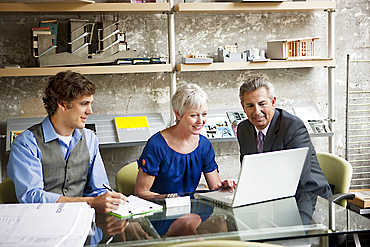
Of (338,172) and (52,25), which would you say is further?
(52,25)

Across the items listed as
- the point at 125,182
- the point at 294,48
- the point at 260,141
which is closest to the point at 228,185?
the point at 260,141

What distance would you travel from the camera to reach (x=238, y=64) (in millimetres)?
3299

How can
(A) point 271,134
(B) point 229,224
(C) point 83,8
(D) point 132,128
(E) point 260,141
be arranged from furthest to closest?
(D) point 132,128 → (C) point 83,8 → (E) point 260,141 → (A) point 271,134 → (B) point 229,224

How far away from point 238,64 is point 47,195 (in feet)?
6.70

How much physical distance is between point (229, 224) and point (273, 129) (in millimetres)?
1014

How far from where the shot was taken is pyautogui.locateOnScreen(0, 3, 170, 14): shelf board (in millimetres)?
2928

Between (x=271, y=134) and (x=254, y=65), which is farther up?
(x=254, y=65)

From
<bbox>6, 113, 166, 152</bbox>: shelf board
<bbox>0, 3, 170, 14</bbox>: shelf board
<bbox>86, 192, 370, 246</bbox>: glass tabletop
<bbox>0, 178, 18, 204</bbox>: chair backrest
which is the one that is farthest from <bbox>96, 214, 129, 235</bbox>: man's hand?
<bbox>0, 3, 170, 14</bbox>: shelf board

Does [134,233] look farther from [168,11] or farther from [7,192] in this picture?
[168,11]

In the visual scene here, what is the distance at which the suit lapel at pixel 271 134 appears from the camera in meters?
2.37

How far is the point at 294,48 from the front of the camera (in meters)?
3.44


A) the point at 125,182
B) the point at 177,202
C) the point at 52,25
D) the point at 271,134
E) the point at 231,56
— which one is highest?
the point at 52,25

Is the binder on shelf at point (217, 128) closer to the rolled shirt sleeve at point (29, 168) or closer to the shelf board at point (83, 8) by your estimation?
the shelf board at point (83, 8)

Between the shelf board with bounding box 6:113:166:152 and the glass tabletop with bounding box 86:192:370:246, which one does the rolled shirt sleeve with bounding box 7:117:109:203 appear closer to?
the glass tabletop with bounding box 86:192:370:246
